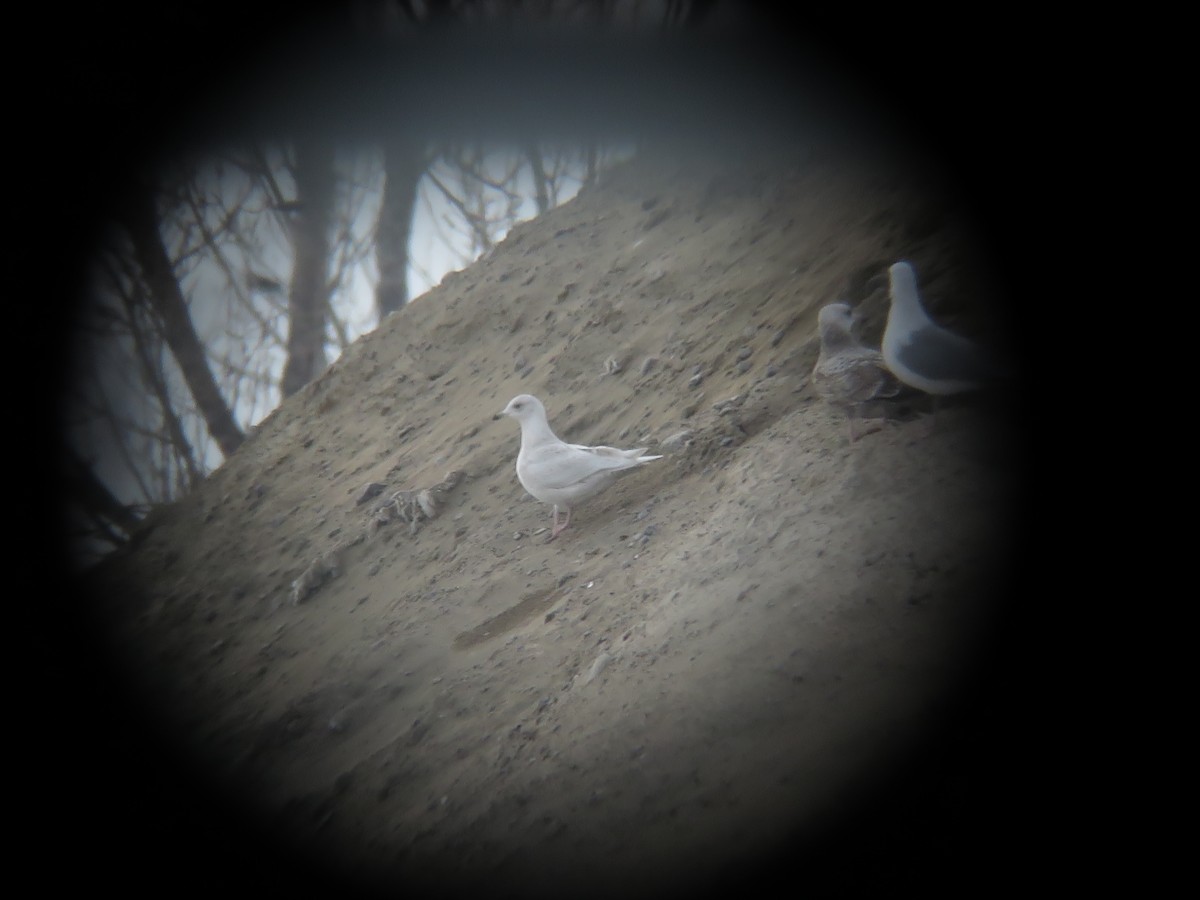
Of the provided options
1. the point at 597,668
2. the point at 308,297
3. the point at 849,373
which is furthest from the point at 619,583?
the point at 308,297

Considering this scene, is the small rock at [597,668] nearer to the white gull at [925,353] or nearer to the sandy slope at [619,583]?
the sandy slope at [619,583]

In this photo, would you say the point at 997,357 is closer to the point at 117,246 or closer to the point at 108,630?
the point at 108,630

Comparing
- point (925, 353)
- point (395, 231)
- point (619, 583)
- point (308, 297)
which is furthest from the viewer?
point (395, 231)

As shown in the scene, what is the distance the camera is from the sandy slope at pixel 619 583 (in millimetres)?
1881

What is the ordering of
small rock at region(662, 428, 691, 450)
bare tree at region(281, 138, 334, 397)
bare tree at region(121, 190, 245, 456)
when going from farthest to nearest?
bare tree at region(281, 138, 334, 397) < bare tree at region(121, 190, 245, 456) < small rock at region(662, 428, 691, 450)

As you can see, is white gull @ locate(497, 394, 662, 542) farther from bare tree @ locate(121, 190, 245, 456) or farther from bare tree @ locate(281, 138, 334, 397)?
bare tree @ locate(281, 138, 334, 397)

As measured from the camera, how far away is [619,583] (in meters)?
2.91

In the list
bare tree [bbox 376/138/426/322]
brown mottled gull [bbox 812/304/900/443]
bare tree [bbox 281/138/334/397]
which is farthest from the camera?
bare tree [bbox 281/138/334/397]

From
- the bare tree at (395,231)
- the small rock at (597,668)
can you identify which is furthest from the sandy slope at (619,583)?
the bare tree at (395,231)

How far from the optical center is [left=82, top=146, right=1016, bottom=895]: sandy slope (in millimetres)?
1881

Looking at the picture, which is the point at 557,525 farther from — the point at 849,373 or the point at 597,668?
the point at 849,373

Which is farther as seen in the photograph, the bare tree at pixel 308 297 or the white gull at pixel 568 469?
the bare tree at pixel 308 297

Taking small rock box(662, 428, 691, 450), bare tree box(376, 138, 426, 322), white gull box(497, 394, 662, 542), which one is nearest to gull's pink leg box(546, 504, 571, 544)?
white gull box(497, 394, 662, 542)

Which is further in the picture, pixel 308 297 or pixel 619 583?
pixel 308 297
